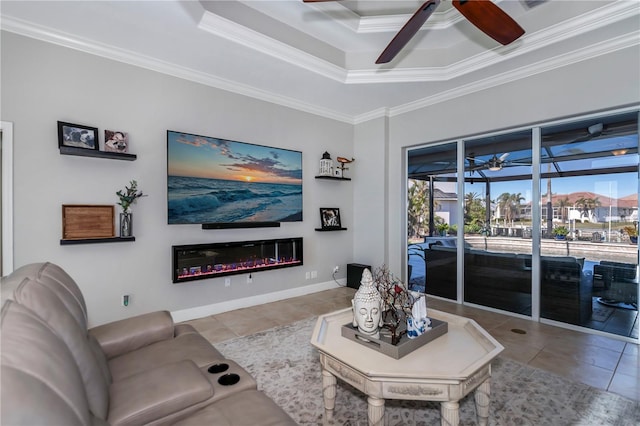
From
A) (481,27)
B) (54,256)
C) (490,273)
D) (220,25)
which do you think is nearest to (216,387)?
(54,256)

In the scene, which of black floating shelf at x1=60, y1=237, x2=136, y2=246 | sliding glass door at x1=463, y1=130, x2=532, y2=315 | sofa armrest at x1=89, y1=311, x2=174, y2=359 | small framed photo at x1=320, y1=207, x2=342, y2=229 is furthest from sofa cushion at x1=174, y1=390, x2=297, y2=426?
sliding glass door at x1=463, y1=130, x2=532, y2=315

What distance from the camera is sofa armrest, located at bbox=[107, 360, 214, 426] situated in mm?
1293

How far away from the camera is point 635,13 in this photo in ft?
9.07

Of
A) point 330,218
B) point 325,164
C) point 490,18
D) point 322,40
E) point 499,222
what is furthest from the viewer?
point 330,218

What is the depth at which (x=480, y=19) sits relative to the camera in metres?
2.19

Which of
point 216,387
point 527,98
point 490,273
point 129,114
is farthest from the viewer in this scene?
point 490,273

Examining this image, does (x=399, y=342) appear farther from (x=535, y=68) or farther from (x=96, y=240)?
(x=535, y=68)

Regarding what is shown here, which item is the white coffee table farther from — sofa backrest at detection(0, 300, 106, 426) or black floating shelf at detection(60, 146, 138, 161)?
black floating shelf at detection(60, 146, 138, 161)

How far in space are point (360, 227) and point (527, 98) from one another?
10.1ft

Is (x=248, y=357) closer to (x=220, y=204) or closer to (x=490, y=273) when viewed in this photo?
(x=220, y=204)

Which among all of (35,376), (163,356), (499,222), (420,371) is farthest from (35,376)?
(499,222)

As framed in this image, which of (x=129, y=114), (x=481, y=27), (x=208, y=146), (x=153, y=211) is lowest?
(x=153, y=211)

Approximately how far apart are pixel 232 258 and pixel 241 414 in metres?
3.03

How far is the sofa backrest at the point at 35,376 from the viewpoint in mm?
750
